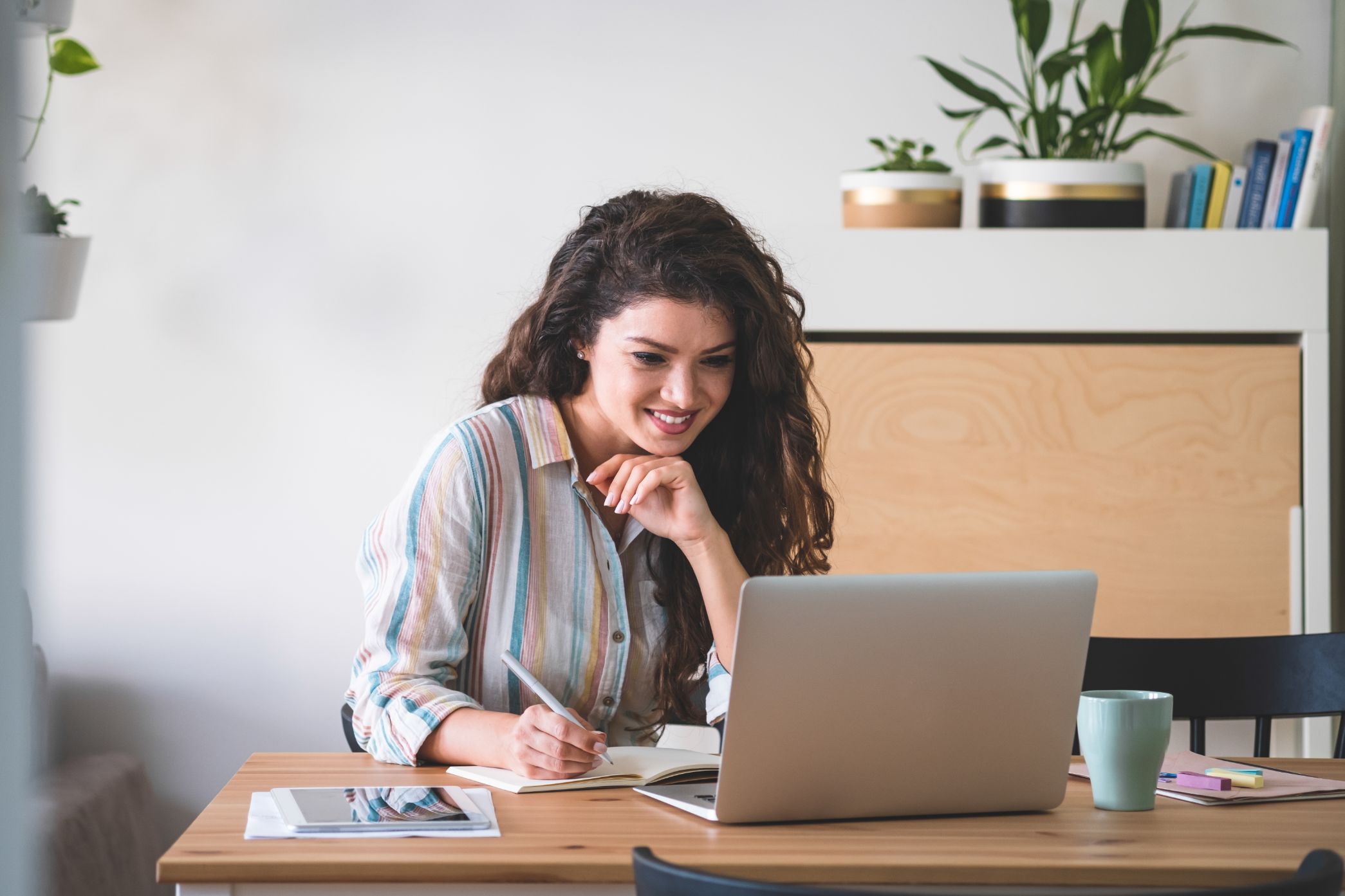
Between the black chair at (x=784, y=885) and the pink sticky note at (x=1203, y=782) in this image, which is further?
the pink sticky note at (x=1203, y=782)

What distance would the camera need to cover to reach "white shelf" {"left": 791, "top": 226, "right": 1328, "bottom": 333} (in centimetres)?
249

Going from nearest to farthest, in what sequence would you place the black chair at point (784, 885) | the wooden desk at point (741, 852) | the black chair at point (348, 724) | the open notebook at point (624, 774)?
the black chair at point (784, 885) → the wooden desk at point (741, 852) → the open notebook at point (624, 774) → the black chair at point (348, 724)

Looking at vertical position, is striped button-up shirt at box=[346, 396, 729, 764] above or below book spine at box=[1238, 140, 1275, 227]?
below

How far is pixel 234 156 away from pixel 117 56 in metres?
0.34

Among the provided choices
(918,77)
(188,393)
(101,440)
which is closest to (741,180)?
(918,77)

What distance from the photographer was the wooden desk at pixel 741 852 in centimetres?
95

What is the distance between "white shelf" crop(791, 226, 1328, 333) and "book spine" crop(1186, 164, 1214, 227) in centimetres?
11

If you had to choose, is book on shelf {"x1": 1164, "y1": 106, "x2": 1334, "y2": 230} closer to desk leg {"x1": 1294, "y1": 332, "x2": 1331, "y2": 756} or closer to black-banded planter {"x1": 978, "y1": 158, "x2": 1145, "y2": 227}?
black-banded planter {"x1": 978, "y1": 158, "x2": 1145, "y2": 227}

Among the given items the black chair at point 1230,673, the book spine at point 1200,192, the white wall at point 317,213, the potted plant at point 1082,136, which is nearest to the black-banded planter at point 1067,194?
the potted plant at point 1082,136

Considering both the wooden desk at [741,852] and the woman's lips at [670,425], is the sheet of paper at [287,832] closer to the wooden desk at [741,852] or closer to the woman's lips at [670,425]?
the wooden desk at [741,852]

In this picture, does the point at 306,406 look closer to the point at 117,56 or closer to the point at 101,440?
the point at 101,440

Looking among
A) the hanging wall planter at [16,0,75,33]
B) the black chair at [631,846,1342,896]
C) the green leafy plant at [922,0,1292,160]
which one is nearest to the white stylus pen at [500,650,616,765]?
the black chair at [631,846,1342,896]

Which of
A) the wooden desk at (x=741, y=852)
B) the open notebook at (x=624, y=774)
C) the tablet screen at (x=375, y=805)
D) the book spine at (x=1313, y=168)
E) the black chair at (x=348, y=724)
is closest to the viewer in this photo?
the wooden desk at (x=741, y=852)

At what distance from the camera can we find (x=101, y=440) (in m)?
2.98
